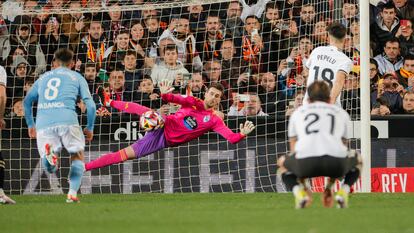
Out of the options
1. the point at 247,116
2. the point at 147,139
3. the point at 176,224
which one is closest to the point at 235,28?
the point at 247,116

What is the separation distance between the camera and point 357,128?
16094mm

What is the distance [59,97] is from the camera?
40.9 feet

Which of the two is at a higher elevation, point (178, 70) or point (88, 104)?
point (178, 70)

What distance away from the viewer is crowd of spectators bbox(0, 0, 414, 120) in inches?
685

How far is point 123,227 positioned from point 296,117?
2.19 metres

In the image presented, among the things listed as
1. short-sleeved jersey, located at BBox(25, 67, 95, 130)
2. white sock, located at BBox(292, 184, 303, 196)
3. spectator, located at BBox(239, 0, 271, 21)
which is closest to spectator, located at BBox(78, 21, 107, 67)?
spectator, located at BBox(239, 0, 271, 21)

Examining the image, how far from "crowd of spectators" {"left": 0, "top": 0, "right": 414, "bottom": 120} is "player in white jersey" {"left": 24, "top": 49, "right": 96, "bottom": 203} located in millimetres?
4410

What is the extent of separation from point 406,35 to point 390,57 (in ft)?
2.02

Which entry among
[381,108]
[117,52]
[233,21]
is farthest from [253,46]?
[381,108]

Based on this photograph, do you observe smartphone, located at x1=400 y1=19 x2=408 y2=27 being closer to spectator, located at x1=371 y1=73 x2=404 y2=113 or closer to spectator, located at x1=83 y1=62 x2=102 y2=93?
spectator, located at x1=371 y1=73 x2=404 y2=113

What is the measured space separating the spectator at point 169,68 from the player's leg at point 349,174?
7745 millimetres

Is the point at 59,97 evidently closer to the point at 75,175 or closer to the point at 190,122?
the point at 75,175

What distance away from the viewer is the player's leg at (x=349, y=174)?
10.2 m

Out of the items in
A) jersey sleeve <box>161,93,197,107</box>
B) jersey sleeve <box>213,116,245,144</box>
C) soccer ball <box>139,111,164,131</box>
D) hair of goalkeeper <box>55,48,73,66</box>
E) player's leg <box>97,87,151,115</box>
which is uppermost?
hair of goalkeeper <box>55,48,73,66</box>
